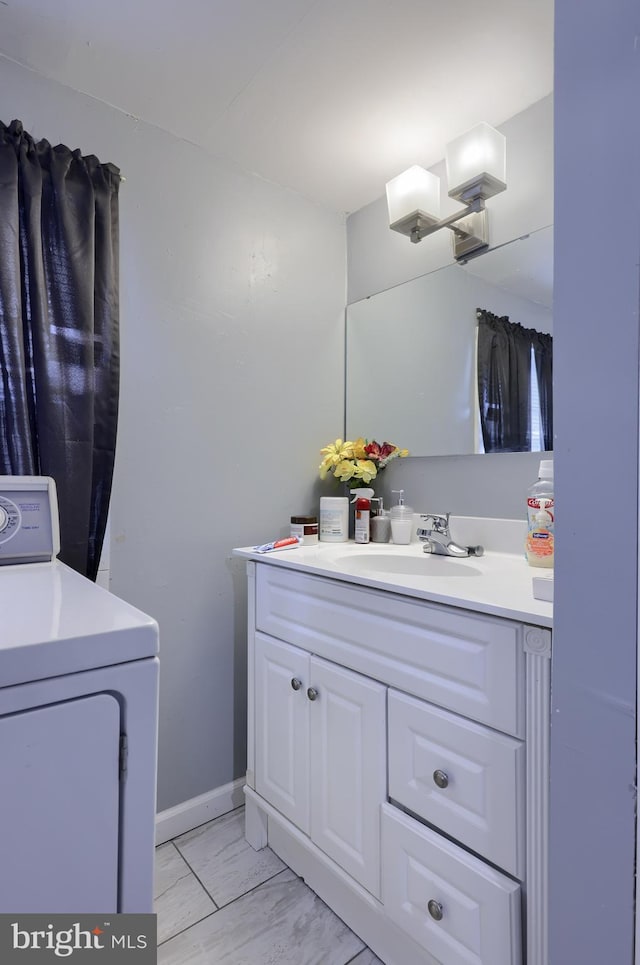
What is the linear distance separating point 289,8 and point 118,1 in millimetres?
390

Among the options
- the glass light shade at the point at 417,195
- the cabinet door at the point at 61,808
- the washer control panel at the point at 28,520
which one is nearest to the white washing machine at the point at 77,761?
the cabinet door at the point at 61,808

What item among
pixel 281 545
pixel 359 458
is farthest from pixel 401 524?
pixel 281 545

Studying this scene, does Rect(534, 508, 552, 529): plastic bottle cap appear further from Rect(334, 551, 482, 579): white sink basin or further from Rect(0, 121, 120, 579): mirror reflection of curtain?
Rect(0, 121, 120, 579): mirror reflection of curtain

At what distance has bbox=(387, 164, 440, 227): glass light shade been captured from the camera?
1.56 m

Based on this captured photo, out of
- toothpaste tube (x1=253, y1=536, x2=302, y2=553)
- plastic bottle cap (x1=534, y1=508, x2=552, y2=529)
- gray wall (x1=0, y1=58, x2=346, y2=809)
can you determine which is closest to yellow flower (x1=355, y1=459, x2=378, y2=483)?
gray wall (x1=0, y1=58, x2=346, y2=809)

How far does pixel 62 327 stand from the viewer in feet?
4.19

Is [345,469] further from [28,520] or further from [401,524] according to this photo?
[28,520]

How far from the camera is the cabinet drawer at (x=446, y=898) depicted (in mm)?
808

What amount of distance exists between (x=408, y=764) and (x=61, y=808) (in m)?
0.68

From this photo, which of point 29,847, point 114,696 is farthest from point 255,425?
point 29,847

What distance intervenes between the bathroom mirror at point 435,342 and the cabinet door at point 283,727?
0.85 meters

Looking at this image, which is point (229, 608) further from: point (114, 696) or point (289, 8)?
point (289, 8)

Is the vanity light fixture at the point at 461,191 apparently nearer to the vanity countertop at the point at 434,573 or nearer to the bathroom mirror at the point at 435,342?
the bathroom mirror at the point at 435,342

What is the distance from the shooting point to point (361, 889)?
107 centimetres
